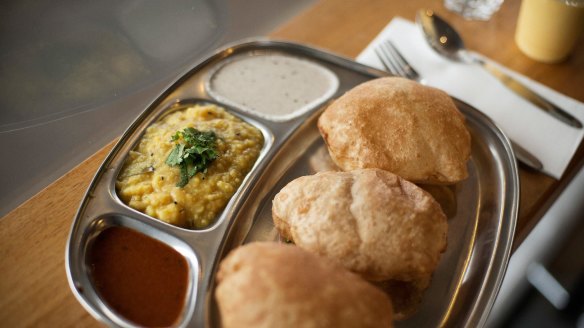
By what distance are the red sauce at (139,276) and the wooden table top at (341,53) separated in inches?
5.7

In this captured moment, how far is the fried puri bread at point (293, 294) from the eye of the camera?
1.34m

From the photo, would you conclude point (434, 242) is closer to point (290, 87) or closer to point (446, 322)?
point (446, 322)

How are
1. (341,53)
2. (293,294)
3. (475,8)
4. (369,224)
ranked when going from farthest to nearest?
(475,8)
(341,53)
(369,224)
(293,294)

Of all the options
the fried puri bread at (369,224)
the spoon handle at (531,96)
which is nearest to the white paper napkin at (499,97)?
the spoon handle at (531,96)

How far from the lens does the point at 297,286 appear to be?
1.38m

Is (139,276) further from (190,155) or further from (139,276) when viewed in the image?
(190,155)

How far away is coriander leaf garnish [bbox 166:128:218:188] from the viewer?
6.54 ft

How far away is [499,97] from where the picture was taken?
8.43 ft

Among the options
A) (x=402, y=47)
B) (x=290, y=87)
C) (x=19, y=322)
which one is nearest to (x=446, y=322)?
(x=290, y=87)

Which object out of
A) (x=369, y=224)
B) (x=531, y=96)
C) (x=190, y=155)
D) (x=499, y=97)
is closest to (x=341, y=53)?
(x=499, y=97)

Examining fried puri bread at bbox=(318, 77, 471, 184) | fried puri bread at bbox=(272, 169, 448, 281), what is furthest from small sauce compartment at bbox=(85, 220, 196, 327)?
fried puri bread at bbox=(318, 77, 471, 184)

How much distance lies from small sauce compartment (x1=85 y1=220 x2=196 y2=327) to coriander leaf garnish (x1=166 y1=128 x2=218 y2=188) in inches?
11.6

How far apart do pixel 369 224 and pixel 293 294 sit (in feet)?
1.33

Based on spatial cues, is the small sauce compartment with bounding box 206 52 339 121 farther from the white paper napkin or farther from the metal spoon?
the metal spoon
